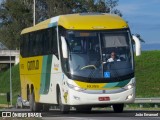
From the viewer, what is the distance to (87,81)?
24.5 meters

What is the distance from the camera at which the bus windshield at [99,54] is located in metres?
24.6

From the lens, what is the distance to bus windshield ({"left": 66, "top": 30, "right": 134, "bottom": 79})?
2464cm

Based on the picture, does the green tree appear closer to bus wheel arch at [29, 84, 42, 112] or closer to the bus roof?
bus wheel arch at [29, 84, 42, 112]

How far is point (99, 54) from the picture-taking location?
976 inches

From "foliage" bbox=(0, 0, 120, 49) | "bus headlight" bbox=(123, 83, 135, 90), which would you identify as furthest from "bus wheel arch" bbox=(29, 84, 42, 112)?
"foliage" bbox=(0, 0, 120, 49)

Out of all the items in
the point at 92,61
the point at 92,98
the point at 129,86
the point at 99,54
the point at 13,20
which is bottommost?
the point at 92,98

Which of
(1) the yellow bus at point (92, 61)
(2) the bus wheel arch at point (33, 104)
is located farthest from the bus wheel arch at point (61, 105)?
(2) the bus wheel arch at point (33, 104)

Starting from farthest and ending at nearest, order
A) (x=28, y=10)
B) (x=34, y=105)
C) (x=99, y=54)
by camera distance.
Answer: (x=28, y=10), (x=34, y=105), (x=99, y=54)

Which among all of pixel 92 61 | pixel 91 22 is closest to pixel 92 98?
pixel 92 61

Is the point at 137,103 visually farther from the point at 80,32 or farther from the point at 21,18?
the point at 21,18

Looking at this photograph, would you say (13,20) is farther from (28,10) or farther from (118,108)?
(118,108)

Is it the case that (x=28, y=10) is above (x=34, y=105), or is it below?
above

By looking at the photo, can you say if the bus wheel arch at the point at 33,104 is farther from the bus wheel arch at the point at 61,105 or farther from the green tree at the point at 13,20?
the green tree at the point at 13,20

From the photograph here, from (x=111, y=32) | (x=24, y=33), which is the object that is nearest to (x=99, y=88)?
(x=111, y=32)
